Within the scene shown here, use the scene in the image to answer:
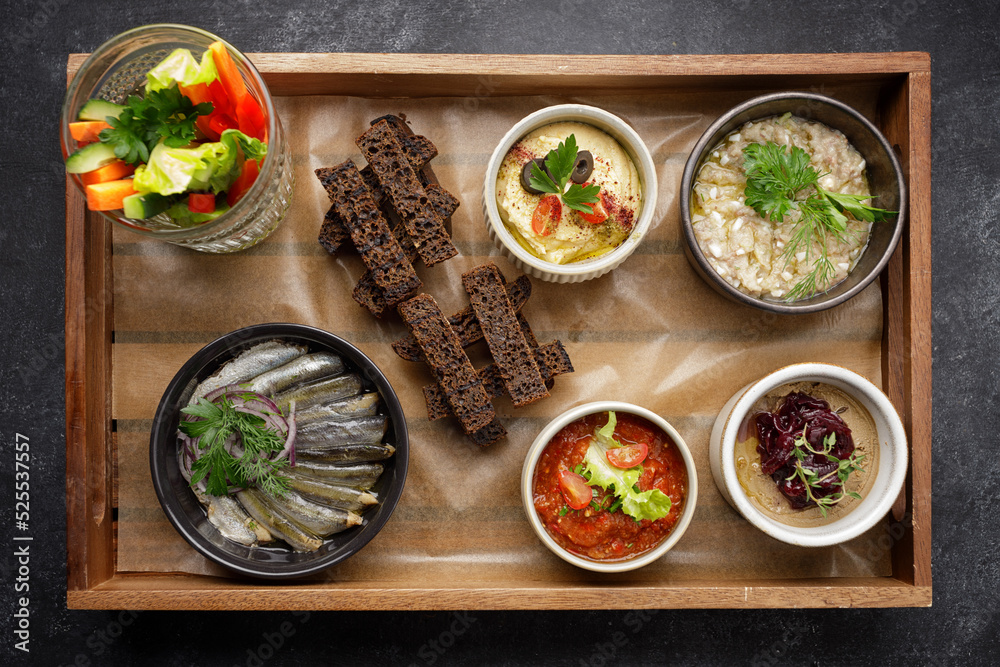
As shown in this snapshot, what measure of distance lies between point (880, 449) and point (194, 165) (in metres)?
2.89

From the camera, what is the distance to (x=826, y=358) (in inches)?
113

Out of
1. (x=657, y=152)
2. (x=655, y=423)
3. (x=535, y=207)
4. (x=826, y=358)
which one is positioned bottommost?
(x=655, y=423)

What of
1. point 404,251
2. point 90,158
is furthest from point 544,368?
point 90,158

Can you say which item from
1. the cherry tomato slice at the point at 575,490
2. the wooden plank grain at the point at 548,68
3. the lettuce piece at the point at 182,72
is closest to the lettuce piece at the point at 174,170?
the lettuce piece at the point at 182,72

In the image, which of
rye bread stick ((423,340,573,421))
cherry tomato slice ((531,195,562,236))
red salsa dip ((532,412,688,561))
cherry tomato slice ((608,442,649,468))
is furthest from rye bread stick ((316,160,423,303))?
cherry tomato slice ((608,442,649,468))

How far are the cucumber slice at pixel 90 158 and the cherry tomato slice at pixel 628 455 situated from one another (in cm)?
217

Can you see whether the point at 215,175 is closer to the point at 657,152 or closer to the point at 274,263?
the point at 274,263

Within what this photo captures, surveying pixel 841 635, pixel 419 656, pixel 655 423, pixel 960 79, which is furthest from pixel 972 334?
pixel 419 656

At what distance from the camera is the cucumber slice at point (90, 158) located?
88.9 inches

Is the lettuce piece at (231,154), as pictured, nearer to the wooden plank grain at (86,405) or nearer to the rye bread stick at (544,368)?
the wooden plank grain at (86,405)

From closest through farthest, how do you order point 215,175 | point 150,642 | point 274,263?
point 215,175 → point 274,263 → point 150,642

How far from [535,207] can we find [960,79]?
2.29m

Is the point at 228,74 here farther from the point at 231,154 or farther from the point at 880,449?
the point at 880,449

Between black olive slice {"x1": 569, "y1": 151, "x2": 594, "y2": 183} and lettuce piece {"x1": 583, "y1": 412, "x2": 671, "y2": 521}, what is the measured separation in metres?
0.95
